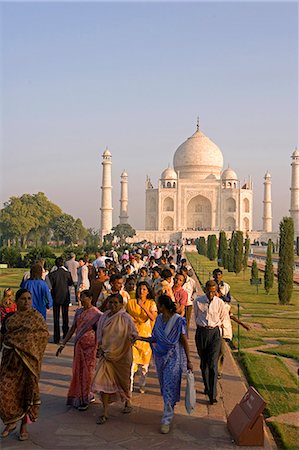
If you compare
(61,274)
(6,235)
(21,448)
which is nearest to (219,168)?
(6,235)

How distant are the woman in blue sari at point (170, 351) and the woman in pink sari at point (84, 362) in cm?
59

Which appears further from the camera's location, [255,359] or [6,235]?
[6,235]

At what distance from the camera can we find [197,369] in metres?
6.39

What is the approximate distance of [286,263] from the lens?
13.2m

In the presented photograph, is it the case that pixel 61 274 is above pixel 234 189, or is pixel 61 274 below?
below

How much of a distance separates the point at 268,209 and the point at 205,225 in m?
6.18

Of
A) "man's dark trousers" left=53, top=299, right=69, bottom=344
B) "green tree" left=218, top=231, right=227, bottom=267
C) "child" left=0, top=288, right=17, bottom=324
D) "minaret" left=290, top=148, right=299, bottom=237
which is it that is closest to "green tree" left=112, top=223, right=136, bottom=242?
"minaret" left=290, top=148, right=299, bottom=237

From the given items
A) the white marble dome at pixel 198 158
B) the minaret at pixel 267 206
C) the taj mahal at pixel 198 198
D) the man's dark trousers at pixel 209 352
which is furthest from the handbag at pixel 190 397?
the white marble dome at pixel 198 158

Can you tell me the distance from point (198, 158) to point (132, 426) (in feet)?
190

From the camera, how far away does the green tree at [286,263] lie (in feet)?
41.9

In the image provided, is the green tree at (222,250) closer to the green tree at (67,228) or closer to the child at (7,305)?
the green tree at (67,228)

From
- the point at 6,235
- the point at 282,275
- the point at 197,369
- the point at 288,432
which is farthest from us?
the point at 6,235

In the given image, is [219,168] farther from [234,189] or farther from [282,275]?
[282,275]

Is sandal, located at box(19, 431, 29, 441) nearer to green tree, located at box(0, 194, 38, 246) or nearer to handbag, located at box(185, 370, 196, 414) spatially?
handbag, located at box(185, 370, 196, 414)
